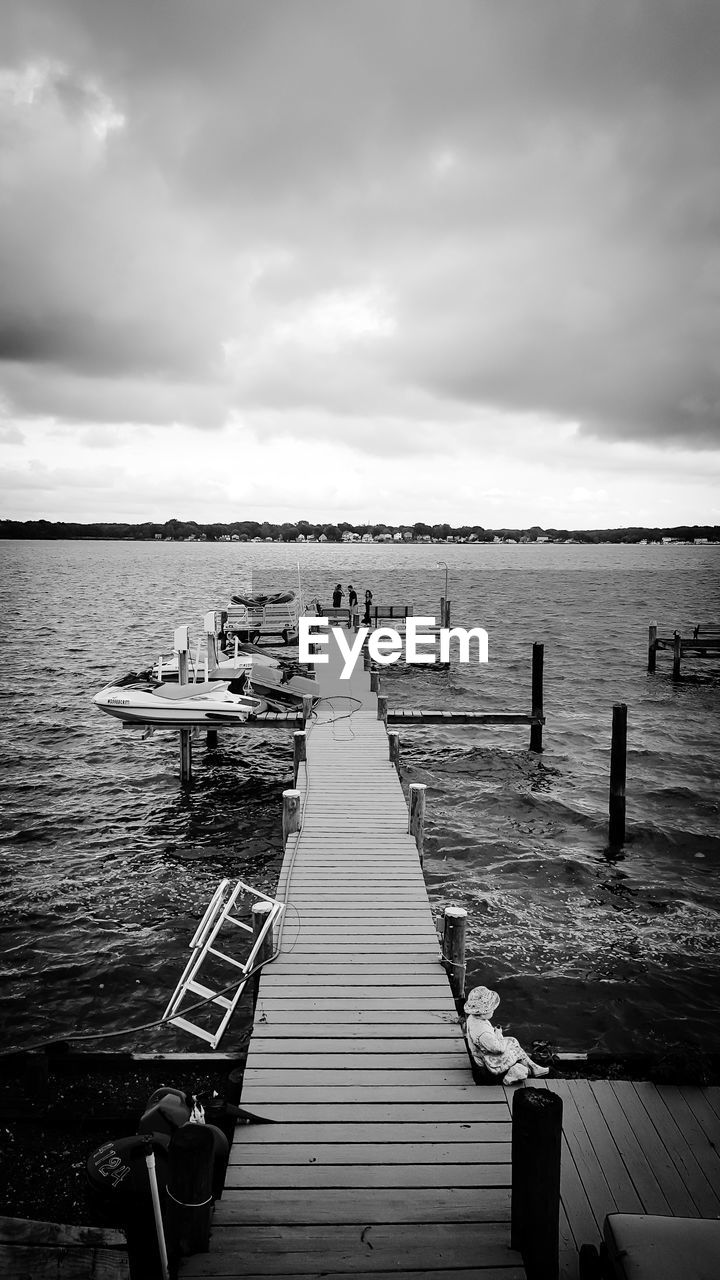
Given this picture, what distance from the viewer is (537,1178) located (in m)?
4.20

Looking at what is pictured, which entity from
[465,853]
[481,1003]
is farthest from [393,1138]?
[465,853]

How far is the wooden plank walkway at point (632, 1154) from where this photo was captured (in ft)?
17.3

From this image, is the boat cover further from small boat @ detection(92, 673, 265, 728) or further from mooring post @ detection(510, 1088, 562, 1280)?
mooring post @ detection(510, 1088, 562, 1280)

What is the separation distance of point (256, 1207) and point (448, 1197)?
140 centimetres

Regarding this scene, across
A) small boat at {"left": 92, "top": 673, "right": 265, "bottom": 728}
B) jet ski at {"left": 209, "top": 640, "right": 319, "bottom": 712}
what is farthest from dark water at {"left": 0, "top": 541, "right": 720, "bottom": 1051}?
jet ski at {"left": 209, "top": 640, "right": 319, "bottom": 712}

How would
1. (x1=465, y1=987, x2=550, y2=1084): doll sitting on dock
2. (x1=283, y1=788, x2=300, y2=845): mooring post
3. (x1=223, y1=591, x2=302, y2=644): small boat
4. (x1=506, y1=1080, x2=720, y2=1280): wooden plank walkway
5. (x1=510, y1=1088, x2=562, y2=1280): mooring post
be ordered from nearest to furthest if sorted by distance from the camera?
(x1=510, y1=1088, x2=562, y2=1280): mooring post < (x1=506, y1=1080, x2=720, y2=1280): wooden plank walkway < (x1=465, y1=987, x2=550, y2=1084): doll sitting on dock < (x1=283, y1=788, x2=300, y2=845): mooring post < (x1=223, y1=591, x2=302, y2=644): small boat

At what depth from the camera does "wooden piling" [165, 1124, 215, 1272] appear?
14.6 ft

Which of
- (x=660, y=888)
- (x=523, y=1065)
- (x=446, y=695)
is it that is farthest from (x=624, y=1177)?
(x=446, y=695)

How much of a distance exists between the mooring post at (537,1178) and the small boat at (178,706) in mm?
14793

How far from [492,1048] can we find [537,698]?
54.1ft

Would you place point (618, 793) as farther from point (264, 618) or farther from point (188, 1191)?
point (264, 618)

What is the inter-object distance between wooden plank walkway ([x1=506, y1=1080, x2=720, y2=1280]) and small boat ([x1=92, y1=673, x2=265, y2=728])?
43.2ft

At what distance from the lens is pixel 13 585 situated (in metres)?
112

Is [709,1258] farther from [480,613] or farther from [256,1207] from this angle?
[480,613]
